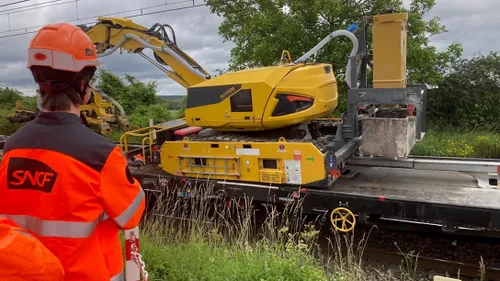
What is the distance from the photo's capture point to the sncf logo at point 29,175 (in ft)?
6.31

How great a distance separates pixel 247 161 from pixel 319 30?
305 inches

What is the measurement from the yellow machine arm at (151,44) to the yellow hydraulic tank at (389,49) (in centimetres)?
336

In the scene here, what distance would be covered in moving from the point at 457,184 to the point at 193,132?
4.57 meters

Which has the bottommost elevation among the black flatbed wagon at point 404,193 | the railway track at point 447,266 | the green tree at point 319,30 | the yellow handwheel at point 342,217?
the railway track at point 447,266

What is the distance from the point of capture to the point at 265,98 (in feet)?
21.3

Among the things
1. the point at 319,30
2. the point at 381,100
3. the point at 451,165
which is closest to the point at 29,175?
the point at 381,100

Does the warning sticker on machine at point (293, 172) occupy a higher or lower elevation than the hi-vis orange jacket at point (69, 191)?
lower

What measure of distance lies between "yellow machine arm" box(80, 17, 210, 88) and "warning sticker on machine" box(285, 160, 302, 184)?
3034 mm

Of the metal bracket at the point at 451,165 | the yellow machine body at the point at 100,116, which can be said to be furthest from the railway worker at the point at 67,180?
the yellow machine body at the point at 100,116

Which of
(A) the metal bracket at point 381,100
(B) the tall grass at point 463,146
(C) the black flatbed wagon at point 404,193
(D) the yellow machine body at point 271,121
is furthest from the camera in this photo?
(B) the tall grass at point 463,146

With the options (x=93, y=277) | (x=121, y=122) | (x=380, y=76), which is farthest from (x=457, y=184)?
(x=121, y=122)

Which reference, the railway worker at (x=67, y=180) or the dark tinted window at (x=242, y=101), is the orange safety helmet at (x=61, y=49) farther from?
the dark tinted window at (x=242, y=101)

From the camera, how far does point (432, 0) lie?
12492mm

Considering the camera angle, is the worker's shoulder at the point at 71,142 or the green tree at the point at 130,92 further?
the green tree at the point at 130,92
